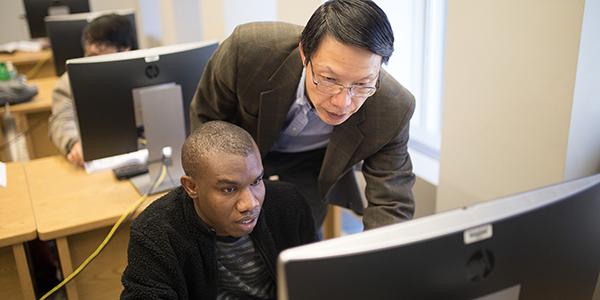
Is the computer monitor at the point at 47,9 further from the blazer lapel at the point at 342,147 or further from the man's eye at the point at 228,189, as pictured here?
the man's eye at the point at 228,189

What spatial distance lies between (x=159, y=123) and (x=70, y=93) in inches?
20.0

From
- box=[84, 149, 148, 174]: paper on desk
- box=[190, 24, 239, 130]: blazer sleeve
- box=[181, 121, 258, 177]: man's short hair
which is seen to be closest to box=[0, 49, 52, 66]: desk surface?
box=[84, 149, 148, 174]: paper on desk

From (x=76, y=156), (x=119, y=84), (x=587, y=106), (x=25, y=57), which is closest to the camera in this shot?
(x=587, y=106)

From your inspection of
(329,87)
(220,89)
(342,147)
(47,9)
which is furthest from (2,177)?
(47,9)

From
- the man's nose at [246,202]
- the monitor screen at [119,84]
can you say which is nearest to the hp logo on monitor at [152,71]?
the monitor screen at [119,84]

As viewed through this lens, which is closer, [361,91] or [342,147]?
[361,91]

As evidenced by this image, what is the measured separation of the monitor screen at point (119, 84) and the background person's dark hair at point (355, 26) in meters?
0.80

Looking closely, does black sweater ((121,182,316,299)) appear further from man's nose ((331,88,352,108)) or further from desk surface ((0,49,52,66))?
desk surface ((0,49,52,66))

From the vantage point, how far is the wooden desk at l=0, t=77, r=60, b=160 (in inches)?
120

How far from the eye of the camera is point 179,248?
50.8 inches

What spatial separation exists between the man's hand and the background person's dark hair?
46.9 inches

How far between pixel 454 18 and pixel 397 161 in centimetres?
51

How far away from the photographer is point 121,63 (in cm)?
178

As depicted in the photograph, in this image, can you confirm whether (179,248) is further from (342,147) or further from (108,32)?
(108,32)
